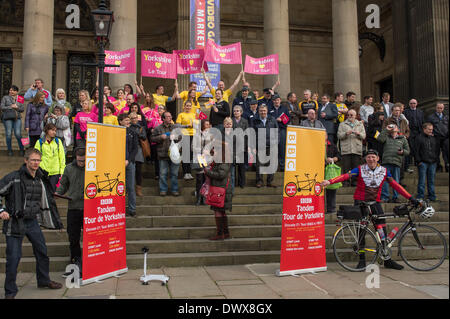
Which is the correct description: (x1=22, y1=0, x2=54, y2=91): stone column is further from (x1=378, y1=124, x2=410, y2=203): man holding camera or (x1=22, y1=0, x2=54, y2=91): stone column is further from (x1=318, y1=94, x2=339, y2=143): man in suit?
(x1=378, y1=124, x2=410, y2=203): man holding camera

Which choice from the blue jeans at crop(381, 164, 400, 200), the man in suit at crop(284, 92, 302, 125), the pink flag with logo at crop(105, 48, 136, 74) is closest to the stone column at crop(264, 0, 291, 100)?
the man in suit at crop(284, 92, 302, 125)

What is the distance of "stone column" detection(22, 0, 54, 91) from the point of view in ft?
45.4

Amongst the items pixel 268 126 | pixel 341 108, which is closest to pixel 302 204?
pixel 268 126

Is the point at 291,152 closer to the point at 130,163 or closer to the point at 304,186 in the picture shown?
the point at 304,186

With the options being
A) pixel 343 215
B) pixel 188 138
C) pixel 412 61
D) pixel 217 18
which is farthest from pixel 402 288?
pixel 412 61

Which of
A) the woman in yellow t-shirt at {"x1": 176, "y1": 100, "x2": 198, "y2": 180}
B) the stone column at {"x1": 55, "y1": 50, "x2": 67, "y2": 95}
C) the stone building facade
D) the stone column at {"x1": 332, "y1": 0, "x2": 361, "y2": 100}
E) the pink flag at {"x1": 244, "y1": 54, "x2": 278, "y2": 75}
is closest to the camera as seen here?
the woman in yellow t-shirt at {"x1": 176, "y1": 100, "x2": 198, "y2": 180}

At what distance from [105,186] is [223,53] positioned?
7.12 m

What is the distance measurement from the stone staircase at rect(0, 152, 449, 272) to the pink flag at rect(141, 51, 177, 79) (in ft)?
10.8

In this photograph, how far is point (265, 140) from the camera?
10016 millimetres

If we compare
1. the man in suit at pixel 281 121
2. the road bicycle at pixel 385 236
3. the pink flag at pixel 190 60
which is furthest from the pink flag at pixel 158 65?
the road bicycle at pixel 385 236

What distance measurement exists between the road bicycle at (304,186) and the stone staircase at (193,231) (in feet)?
4.85

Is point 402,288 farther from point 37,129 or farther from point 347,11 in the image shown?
point 347,11

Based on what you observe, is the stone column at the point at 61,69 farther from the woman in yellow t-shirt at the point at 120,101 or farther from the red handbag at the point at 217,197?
the red handbag at the point at 217,197

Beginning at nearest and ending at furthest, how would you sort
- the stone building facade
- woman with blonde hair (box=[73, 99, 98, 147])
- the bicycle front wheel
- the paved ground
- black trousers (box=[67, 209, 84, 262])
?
the paved ground → black trousers (box=[67, 209, 84, 262]) → the bicycle front wheel → woman with blonde hair (box=[73, 99, 98, 147]) → the stone building facade
